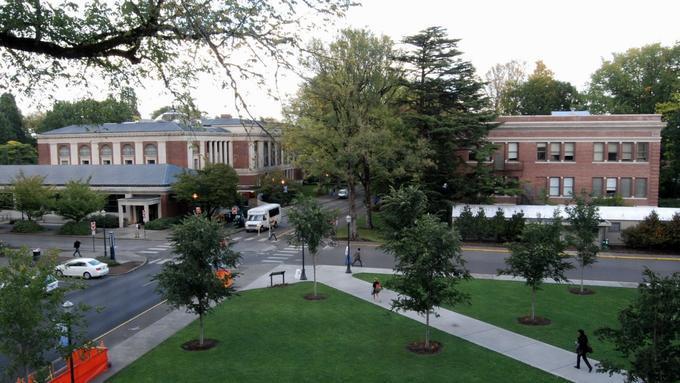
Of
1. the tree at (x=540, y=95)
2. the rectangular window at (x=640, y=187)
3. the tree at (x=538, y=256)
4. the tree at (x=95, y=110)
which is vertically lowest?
the tree at (x=538, y=256)

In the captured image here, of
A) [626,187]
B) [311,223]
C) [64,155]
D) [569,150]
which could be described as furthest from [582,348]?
[64,155]

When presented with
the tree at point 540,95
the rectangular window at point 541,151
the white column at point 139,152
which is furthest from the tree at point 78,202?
the tree at point 540,95

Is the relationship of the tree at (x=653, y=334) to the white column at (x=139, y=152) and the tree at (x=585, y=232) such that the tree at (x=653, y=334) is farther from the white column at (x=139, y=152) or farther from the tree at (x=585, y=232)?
the white column at (x=139, y=152)

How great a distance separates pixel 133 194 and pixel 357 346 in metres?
40.7

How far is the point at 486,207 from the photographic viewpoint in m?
43.4

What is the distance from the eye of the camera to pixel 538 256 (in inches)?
853

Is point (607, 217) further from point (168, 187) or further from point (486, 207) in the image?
point (168, 187)

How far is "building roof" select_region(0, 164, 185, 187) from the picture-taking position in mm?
52750

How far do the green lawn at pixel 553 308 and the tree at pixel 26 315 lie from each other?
13978 mm

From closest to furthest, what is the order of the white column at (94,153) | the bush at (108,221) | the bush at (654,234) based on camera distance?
the bush at (654,234)
the bush at (108,221)
the white column at (94,153)

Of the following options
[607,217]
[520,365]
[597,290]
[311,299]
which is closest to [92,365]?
[311,299]

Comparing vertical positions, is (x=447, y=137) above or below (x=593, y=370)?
above

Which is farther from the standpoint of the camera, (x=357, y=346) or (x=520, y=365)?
(x=357, y=346)

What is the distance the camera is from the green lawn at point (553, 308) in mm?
20109
